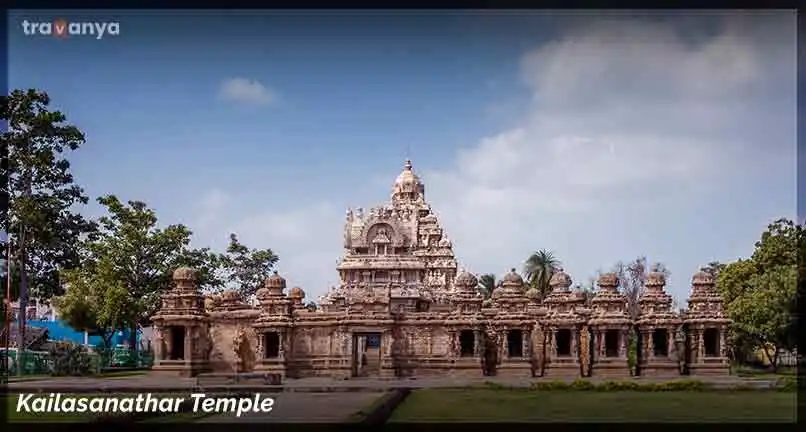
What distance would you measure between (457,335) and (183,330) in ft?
34.8

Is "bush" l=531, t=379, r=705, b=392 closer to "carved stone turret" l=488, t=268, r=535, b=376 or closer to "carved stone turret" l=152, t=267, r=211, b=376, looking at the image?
"carved stone turret" l=488, t=268, r=535, b=376

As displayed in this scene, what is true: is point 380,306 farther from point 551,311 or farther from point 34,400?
point 34,400

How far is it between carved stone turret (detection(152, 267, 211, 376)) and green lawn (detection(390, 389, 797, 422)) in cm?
1314

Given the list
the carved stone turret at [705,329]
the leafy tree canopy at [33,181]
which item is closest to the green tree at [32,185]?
the leafy tree canopy at [33,181]

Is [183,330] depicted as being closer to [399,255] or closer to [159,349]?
[159,349]

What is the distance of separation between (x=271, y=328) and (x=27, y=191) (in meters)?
11.8

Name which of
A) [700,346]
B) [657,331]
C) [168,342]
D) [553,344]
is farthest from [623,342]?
[168,342]

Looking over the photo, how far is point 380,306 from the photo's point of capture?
39062 mm

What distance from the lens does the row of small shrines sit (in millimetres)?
38312

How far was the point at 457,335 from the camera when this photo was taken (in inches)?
1532

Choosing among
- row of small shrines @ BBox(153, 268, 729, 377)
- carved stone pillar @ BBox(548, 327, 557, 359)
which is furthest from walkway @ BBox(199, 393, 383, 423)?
carved stone pillar @ BBox(548, 327, 557, 359)

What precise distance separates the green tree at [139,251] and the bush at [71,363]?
613cm

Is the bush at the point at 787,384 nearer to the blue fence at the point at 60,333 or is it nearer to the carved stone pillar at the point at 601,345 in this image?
the carved stone pillar at the point at 601,345

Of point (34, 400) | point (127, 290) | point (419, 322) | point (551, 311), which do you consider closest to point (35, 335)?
point (127, 290)
